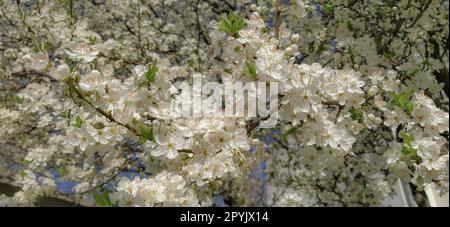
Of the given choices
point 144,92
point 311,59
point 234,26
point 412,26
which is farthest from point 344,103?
point 412,26

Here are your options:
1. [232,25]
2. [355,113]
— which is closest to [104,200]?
[232,25]

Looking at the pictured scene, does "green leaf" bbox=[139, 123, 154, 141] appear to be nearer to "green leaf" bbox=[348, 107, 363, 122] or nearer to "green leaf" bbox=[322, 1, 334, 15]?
"green leaf" bbox=[348, 107, 363, 122]

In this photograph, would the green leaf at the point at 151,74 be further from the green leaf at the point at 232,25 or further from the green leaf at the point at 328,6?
the green leaf at the point at 328,6

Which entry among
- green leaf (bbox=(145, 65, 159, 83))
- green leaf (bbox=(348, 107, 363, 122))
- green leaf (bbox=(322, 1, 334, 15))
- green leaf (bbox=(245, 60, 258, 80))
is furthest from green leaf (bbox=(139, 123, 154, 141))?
green leaf (bbox=(322, 1, 334, 15))

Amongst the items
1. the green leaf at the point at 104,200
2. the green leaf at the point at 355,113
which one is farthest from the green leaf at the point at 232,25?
the green leaf at the point at 104,200

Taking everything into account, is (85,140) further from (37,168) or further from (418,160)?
(37,168)

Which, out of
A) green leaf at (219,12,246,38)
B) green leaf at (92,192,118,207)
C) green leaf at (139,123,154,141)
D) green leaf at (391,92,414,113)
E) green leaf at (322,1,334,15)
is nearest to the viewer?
green leaf at (92,192,118,207)

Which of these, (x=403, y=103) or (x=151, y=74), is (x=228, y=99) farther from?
(x=403, y=103)
